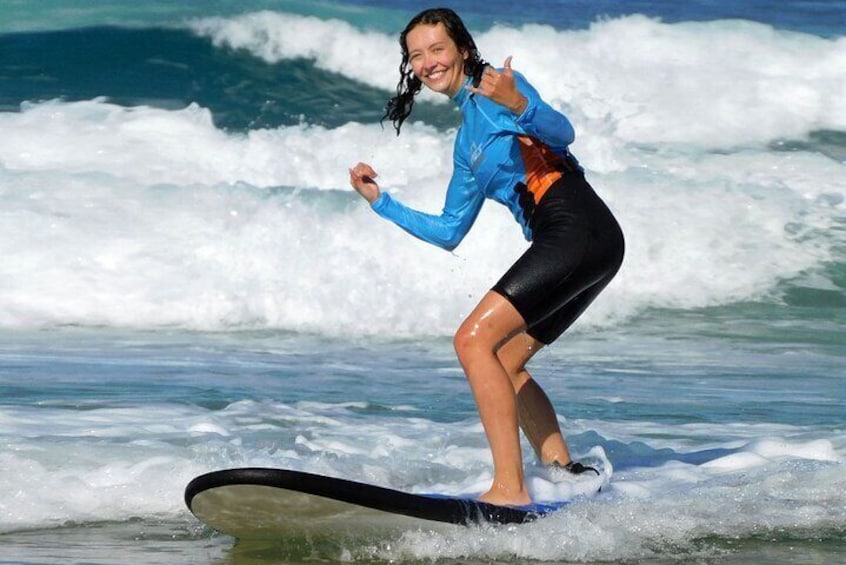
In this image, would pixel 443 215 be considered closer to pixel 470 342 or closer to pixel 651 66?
pixel 470 342

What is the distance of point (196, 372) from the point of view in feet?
31.8

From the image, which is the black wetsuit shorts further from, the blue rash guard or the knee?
the knee

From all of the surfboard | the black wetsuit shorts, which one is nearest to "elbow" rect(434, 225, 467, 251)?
the black wetsuit shorts

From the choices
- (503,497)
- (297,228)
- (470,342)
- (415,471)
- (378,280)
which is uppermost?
(470,342)

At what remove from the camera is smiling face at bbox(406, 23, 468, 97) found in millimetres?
5512

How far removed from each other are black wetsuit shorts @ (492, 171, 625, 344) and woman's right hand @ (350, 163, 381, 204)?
65 cm

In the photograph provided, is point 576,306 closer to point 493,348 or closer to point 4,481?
point 493,348

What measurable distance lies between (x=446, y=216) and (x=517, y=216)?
0.31m

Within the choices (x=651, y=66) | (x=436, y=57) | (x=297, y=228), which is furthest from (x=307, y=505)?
(x=651, y=66)

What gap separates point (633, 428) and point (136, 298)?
226 inches

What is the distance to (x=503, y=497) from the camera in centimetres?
537

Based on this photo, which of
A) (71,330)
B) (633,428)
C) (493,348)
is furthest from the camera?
(71,330)

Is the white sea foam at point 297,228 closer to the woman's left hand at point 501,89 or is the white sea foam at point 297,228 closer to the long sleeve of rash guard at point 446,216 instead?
the long sleeve of rash guard at point 446,216

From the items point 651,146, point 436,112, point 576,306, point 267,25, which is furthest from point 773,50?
point 576,306
